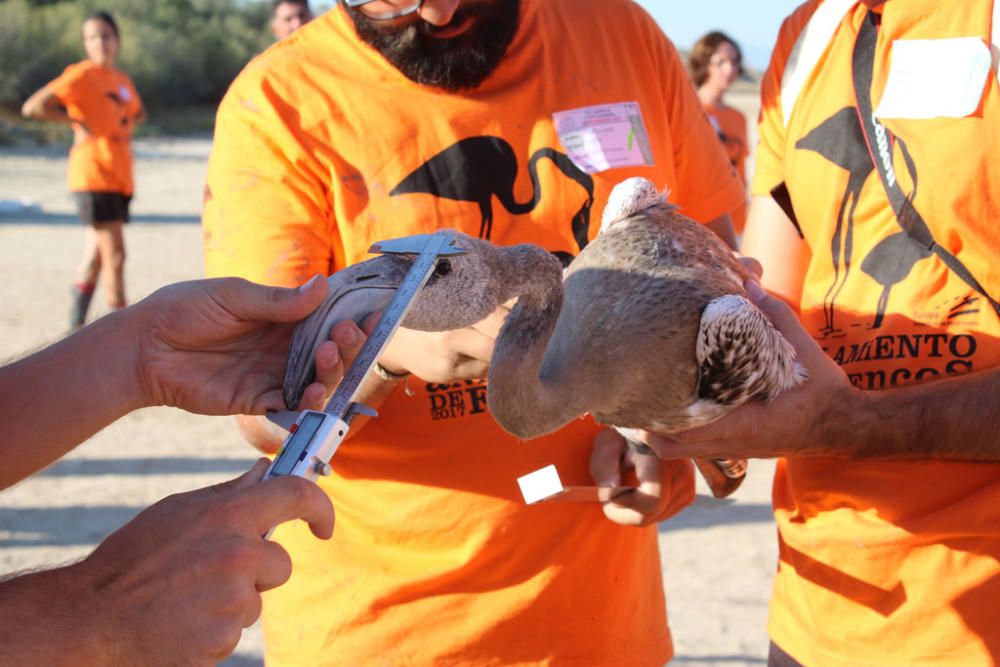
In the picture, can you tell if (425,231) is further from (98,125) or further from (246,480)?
(98,125)

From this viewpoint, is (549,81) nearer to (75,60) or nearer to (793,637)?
(793,637)

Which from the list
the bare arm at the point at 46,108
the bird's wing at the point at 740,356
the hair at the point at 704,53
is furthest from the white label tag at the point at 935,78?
the bare arm at the point at 46,108

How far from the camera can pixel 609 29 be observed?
3.48 m

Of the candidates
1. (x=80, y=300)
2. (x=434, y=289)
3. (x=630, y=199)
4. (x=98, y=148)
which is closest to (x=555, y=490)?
(x=434, y=289)

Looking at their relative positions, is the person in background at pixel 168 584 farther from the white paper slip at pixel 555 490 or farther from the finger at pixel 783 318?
the finger at pixel 783 318

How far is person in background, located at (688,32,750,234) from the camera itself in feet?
36.8

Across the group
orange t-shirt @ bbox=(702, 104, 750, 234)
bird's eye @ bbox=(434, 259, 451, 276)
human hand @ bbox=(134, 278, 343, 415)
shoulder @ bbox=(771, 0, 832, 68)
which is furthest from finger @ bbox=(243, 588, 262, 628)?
orange t-shirt @ bbox=(702, 104, 750, 234)

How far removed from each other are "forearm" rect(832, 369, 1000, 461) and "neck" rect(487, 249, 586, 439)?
0.80 m

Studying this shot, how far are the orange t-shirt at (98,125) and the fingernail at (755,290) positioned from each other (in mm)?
10158

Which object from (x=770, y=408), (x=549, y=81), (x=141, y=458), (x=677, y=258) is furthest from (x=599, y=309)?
(x=141, y=458)

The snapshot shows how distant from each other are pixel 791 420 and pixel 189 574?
1829 millimetres

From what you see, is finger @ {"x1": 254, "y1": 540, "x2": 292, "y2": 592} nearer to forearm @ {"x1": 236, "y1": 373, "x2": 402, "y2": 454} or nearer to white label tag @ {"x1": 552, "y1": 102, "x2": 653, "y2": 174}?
forearm @ {"x1": 236, "y1": 373, "x2": 402, "y2": 454}

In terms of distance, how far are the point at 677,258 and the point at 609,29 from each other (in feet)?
3.12

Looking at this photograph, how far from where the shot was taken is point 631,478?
342cm
